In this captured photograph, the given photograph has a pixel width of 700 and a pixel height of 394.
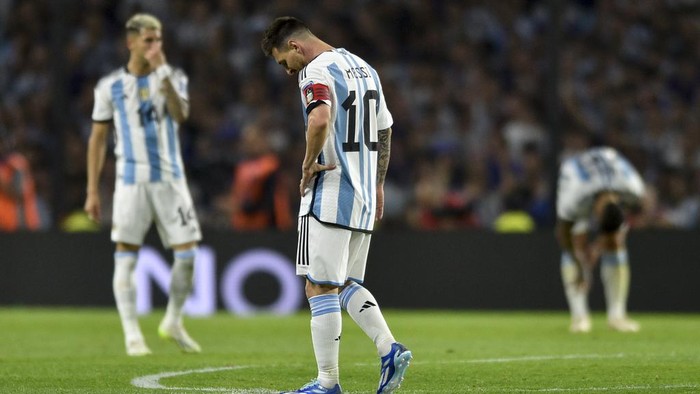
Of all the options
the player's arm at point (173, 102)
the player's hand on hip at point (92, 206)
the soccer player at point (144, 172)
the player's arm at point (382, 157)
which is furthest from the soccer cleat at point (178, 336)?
the player's arm at point (382, 157)

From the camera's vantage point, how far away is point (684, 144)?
1714cm

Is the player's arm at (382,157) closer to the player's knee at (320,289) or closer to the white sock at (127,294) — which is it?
the player's knee at (320,289)

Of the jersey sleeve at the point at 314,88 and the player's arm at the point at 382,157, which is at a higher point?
the jersey sleeve at the point at 314,88

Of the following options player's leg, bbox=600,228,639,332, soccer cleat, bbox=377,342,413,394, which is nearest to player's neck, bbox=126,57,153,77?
soccer cleat, bbox=377,342,413,394

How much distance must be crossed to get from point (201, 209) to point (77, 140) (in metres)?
2.23

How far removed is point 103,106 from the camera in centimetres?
971

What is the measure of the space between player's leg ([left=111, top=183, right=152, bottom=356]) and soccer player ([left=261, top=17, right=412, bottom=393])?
303 cm

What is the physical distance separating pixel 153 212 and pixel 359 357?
1.92 meters

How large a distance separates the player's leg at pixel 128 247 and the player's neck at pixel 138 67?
841 mm

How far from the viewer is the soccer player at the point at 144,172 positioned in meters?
9.62

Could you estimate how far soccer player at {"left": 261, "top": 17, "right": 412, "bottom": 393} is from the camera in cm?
646

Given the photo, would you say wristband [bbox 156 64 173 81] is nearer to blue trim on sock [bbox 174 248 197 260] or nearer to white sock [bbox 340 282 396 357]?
blue trim on sock [bbox 174 248 197 260]

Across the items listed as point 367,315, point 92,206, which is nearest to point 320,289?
point 367,315

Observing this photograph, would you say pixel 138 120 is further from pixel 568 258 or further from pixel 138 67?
pixel 568 258
